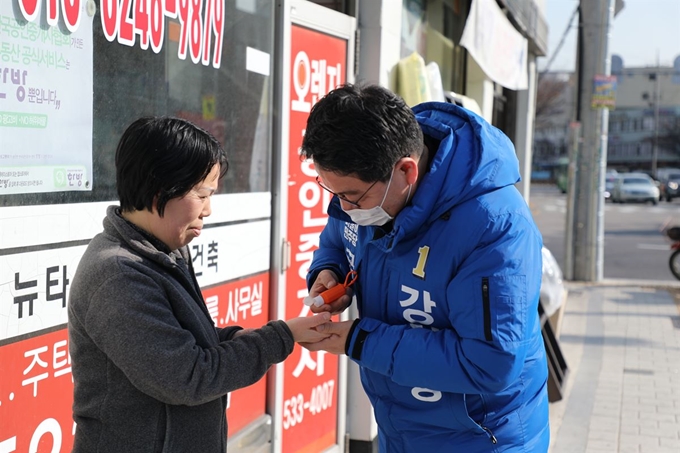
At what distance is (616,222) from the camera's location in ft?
84.4

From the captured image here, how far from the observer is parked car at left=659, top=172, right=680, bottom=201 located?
3838cm

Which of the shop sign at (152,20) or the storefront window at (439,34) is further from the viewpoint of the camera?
the storefront window at (439,34)

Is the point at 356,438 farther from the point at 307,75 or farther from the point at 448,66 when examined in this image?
the point at 448,66

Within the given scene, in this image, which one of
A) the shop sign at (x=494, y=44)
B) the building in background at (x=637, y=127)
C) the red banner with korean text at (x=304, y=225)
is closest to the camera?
the red banner with korean text at (x=304, y=225)

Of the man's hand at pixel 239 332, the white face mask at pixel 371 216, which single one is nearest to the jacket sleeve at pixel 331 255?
the white face mask at pixel 371 216

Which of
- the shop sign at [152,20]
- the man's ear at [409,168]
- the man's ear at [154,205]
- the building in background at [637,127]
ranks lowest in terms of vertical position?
the man's ear at [154,205]

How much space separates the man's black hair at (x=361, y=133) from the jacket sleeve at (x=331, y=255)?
1.85 ft

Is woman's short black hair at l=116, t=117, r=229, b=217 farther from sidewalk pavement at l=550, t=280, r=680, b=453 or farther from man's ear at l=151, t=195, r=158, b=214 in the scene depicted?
sidewalk pavement at l=550, t=280, r=680, b=453

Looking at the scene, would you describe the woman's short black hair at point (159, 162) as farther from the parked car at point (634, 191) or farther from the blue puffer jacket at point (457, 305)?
the parked car at point (634, 191)

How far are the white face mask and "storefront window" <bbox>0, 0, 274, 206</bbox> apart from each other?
900 millimetres

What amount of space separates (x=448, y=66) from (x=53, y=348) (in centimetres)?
556

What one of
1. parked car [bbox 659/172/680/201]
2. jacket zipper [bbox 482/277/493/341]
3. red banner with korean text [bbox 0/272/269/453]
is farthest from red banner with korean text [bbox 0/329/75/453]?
parked car [bbox 659/172/680/201]

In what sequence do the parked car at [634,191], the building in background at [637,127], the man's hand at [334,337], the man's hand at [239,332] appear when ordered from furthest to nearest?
the building in background at [637,127] → the parked car at [634,191] → the man's hand at [334,337] → the man's hand at [239,332]

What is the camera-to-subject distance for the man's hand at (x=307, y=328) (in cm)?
214
